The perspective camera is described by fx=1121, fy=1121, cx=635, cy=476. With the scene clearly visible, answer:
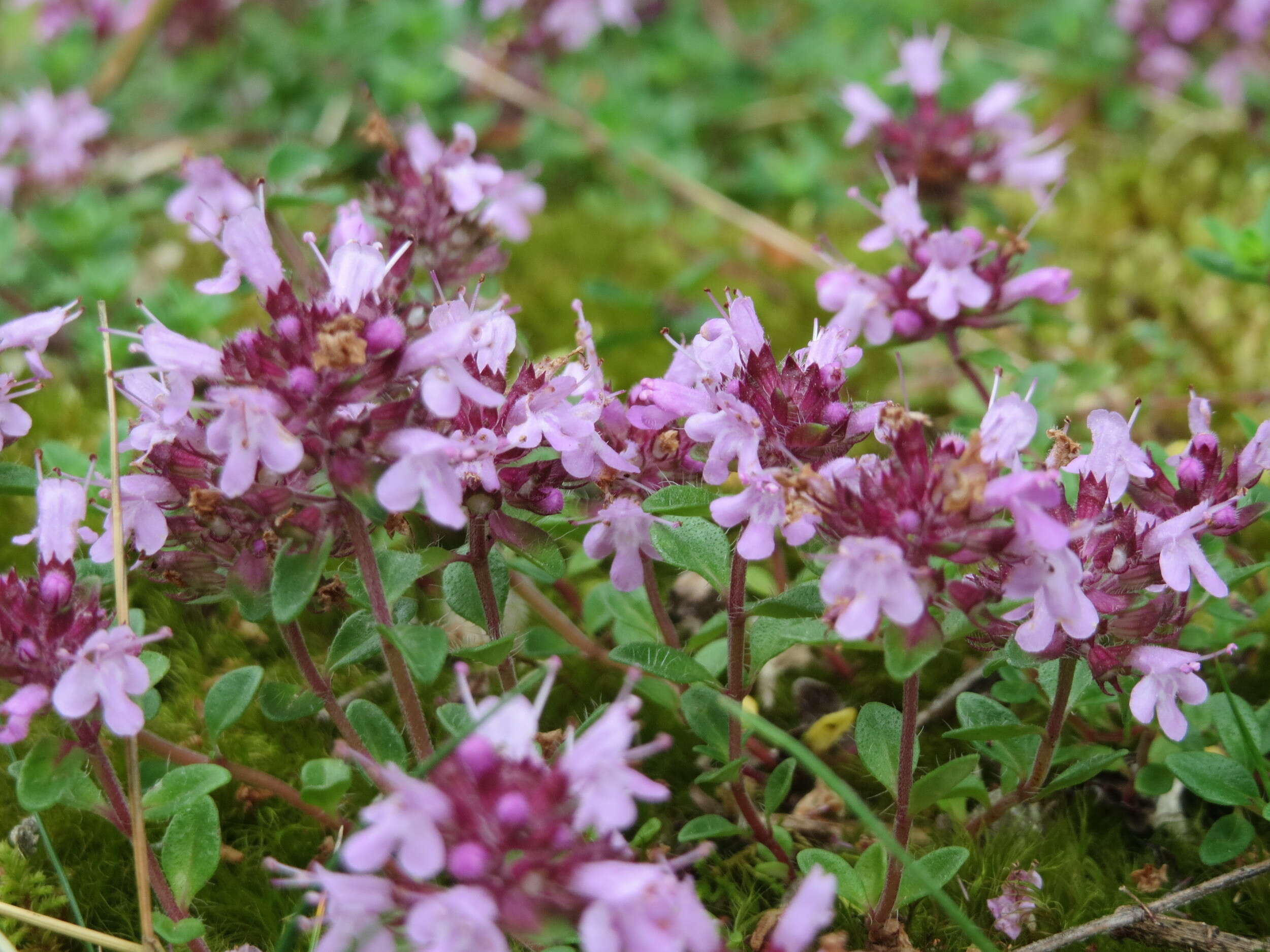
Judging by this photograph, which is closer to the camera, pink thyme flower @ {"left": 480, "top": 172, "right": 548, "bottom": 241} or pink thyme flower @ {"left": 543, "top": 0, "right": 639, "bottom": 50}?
pink thyme flower @ {"left": 480, "top": 172, "right": 548, "bottom": 241}

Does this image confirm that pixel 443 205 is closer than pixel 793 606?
No

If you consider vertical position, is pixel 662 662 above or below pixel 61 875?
above

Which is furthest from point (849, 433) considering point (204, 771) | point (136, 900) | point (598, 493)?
point (136, 900)

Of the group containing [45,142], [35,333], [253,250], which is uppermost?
[253,250]

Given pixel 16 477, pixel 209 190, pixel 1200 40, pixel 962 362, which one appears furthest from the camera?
pixel 1200 40

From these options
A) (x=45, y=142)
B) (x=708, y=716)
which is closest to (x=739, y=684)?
(x=708, y=716)

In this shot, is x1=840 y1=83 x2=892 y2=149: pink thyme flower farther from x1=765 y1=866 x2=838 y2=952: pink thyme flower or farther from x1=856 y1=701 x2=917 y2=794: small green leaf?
x1=765 y1=866 x2=838 y2=952: pink thyme flower

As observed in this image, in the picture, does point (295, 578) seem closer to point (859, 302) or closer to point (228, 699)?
point (228, 699)

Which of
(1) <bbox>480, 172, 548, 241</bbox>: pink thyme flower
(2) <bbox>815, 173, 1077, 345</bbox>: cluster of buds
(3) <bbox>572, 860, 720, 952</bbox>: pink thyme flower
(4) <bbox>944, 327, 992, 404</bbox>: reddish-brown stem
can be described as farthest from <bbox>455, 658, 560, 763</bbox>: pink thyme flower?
(1) <bbox>480, 172, 548, 241</bbox>: pink thyme flower
